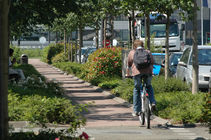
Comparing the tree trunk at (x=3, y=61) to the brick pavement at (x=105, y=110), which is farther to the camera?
the brick pavement at (x=105, y=110)

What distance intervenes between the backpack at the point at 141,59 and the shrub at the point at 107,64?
1144cm

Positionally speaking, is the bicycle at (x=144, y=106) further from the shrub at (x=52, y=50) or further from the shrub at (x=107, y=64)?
the shrub at (x=52, y=50)

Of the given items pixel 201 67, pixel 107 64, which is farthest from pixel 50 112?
pixel 107 64

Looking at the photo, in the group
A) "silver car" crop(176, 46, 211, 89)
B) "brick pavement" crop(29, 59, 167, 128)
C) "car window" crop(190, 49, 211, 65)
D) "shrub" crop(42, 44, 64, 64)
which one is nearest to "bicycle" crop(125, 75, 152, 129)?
"brick pavement" crop(29, 59, 167, 128)

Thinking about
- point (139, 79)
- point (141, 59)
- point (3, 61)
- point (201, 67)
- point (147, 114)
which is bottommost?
point (147, 114)

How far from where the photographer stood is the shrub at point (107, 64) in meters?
21.2

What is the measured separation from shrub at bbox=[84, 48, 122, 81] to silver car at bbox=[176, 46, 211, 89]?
13.8 ft

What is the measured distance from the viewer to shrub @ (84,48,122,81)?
2123 centimetres

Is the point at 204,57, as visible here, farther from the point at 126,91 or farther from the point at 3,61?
the point at 3,61

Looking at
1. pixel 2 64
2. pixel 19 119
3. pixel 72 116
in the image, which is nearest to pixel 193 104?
pixel 72 116

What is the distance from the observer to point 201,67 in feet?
53.6

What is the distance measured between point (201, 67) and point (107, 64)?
5.82 meters

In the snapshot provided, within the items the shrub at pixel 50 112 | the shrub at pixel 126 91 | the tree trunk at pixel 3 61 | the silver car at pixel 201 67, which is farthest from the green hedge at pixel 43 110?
the silver car at pixel 201 67

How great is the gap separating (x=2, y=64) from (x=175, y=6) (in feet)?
28.7
